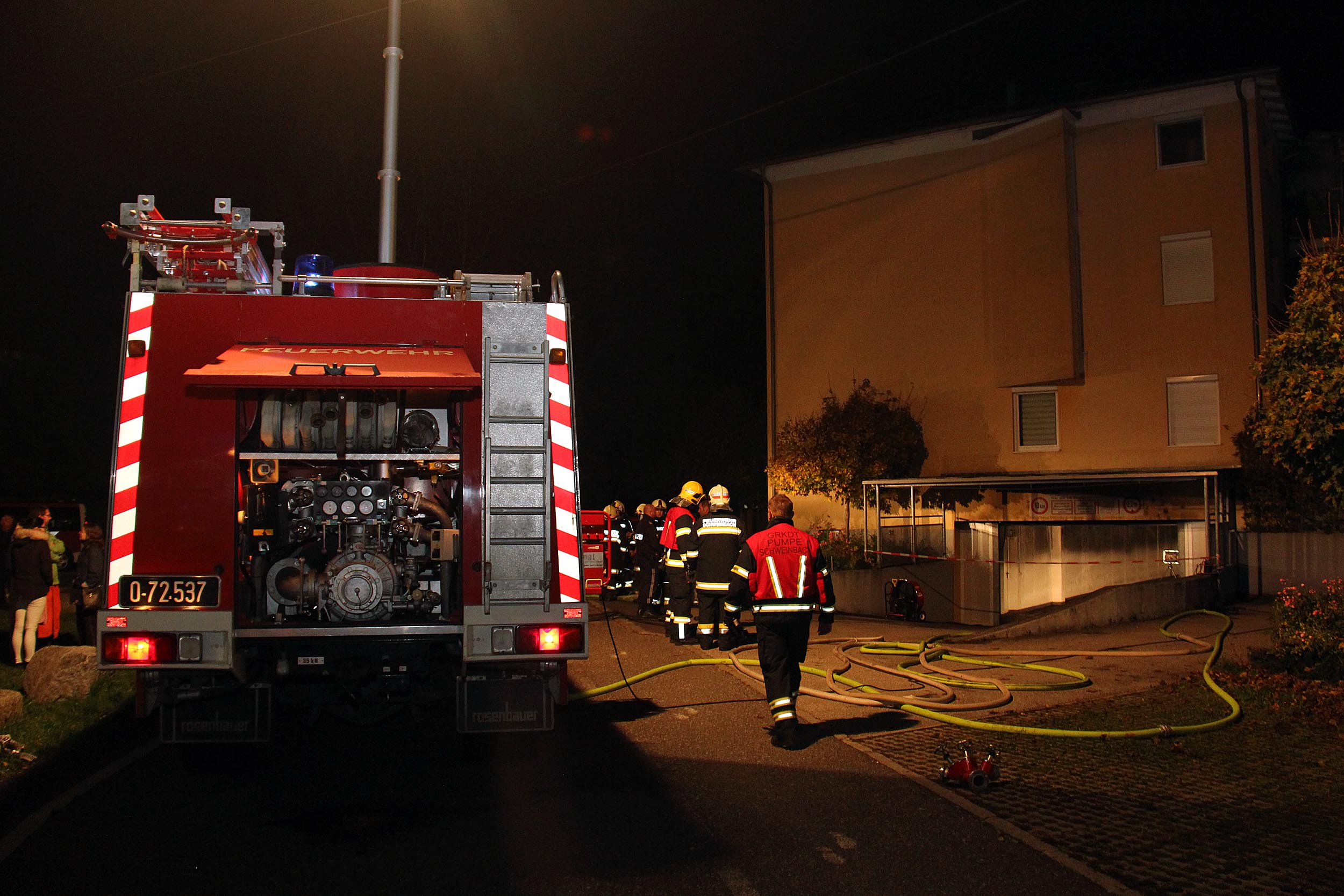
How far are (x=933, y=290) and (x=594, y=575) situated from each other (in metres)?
11.5

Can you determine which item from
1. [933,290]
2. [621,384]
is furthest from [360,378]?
[621,384]

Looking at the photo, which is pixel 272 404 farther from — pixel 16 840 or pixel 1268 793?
pixel 1268 793

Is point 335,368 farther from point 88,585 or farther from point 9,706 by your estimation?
point 88,585

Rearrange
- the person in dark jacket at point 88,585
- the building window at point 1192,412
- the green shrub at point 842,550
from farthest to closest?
the building window at point 1192,412
the green shrub at point 842,550
the person in dark jacket at point 88,585

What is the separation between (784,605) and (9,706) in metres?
5.66

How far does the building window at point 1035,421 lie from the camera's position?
22.1 metres

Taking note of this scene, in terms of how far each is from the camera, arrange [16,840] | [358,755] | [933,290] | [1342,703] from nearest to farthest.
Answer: [16,840] < [358,755] < [1342,703] < [933,290]

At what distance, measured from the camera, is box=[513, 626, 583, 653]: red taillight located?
18.0 feet

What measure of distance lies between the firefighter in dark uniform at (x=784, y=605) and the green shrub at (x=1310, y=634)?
4.32m

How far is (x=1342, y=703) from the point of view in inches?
288

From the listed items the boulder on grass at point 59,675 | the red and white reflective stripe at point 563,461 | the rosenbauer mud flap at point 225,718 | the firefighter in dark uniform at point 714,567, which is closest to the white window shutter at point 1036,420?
the firefighter in dark uniform at point 714,567

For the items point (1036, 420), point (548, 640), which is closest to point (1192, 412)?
point (1036, 420)

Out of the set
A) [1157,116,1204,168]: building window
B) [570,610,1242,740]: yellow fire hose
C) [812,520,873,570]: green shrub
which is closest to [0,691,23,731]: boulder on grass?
[570,610,1242,740]: yellow fire hose

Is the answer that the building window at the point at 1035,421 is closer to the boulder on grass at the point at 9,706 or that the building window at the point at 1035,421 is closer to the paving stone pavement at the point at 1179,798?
the paving stone pavement at the point at 1179,798
